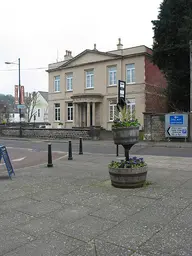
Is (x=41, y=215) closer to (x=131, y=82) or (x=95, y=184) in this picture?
(x=95, y=184)

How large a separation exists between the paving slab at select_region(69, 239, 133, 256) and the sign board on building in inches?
745

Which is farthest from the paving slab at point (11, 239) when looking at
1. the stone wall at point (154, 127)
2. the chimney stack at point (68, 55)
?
the chimney stack at point (68, 55)

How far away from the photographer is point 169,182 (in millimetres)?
6816

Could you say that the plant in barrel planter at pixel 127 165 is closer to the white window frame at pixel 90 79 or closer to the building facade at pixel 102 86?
the building facade at pixel 102 86

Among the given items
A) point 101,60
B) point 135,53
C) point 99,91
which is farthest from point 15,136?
point 135,53

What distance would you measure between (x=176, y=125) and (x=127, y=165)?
16.2 meters

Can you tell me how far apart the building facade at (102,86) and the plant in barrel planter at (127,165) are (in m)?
22.9

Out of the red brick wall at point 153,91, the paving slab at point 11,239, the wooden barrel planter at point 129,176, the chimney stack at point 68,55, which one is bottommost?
the paving slab at point 11,239

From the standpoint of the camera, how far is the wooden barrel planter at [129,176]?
609 cm

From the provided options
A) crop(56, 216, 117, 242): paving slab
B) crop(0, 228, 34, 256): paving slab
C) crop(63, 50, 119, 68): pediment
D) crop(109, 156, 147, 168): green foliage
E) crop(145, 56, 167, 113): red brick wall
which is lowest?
crop(0, 228, 34, 256): paving slab

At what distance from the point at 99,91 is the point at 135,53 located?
20.8ft

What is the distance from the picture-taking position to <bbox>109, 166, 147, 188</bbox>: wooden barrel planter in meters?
6.09

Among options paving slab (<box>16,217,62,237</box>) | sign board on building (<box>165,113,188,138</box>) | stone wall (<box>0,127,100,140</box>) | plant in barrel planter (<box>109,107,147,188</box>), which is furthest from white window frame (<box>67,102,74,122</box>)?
paving slab (<box>16,217,62,237</box>)

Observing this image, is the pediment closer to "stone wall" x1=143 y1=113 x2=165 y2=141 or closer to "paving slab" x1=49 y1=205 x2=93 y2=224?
"stone wall" x1=143 y1=113 x2=165 y2=141
